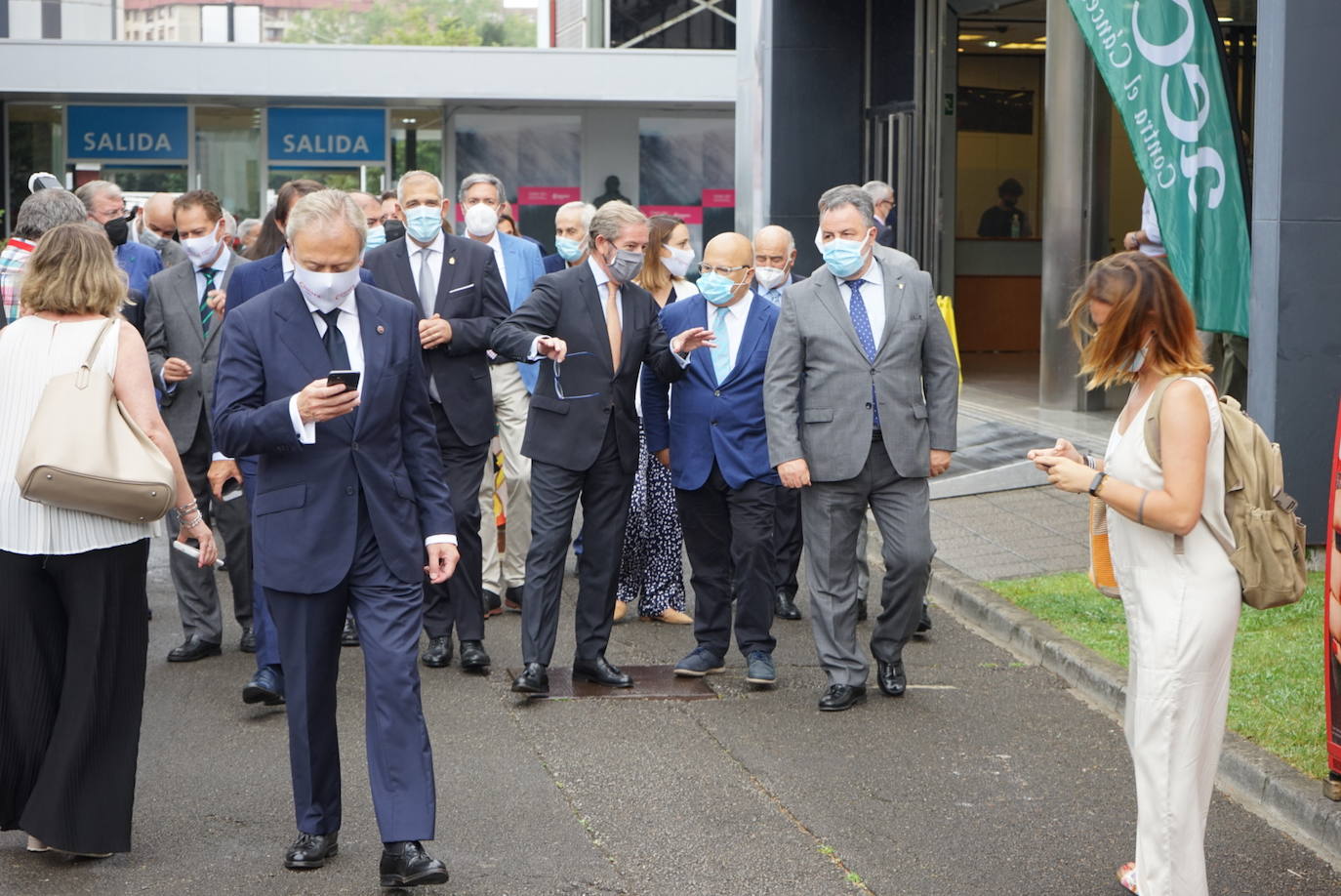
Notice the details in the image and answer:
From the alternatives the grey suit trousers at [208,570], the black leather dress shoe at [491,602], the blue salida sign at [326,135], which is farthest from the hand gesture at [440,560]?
the blue salida sign at [326,135]

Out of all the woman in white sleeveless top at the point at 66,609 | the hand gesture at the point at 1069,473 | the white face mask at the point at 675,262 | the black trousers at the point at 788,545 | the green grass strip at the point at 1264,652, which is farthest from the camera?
the black trousers at the point at 788,545

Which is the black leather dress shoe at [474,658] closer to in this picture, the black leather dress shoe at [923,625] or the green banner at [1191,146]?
the black leather dress shoe at [923,625]

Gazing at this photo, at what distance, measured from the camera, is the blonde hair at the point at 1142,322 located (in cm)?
471

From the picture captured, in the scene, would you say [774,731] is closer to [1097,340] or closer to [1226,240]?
[1097,340]

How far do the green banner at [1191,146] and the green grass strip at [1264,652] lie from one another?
1856 millimetres

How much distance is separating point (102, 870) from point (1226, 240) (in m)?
7.36

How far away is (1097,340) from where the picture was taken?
4.75 meters

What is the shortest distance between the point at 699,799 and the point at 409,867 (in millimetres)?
1356

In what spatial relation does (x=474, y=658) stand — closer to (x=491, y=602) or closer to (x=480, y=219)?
(x=491, y=602)

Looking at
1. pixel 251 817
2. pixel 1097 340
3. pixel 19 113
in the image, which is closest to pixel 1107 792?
pixel 1097 340

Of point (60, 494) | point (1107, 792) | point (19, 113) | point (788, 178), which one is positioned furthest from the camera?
point (19, 113)

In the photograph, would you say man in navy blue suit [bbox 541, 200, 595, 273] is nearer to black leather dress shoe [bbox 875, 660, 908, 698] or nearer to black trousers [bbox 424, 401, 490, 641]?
black trousers [bbox 424, 401, 490, 641]

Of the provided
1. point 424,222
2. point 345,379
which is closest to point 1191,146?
point 424,222

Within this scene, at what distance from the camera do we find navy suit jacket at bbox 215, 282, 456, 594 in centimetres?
515
